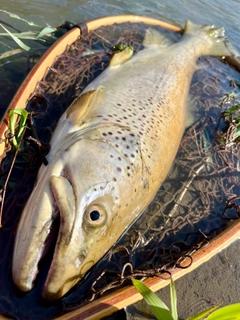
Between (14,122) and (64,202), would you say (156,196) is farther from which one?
(14,122)

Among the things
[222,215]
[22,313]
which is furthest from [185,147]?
[22,313]

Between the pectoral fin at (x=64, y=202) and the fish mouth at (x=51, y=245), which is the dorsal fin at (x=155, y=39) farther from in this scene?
the fish mouth at (x=51, y=245)

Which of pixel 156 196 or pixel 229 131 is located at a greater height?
pixel 229 131

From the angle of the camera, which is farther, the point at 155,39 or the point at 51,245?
the point at 155,39

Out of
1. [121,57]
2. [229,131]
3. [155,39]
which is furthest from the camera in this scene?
[155,39]

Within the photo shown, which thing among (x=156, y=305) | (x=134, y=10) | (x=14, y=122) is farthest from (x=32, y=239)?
(x=134, y=10)

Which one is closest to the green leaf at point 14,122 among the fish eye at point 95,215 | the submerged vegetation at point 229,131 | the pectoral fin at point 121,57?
the fish eye at point 95,215
